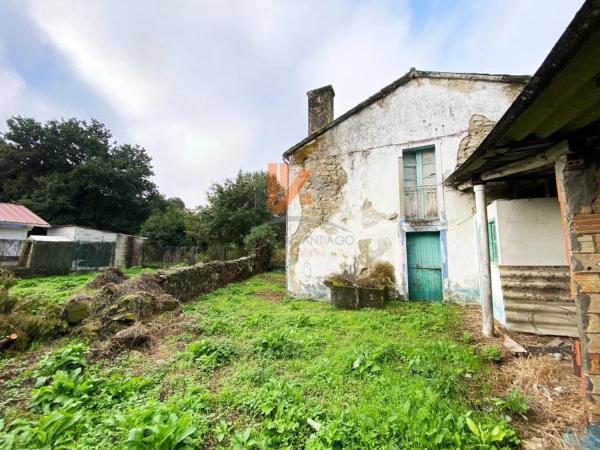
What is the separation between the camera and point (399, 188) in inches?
299

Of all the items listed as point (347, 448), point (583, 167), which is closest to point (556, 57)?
point (583, 167)

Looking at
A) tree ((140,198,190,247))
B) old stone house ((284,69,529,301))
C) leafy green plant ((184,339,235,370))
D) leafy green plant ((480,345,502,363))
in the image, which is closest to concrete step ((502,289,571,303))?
leafy green plant ((480,345,502,363))

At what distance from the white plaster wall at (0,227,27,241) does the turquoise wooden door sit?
69.5 feet

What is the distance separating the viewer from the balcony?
7404mm

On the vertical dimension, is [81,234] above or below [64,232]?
below

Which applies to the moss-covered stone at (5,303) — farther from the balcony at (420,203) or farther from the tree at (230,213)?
the tree at (230,213)

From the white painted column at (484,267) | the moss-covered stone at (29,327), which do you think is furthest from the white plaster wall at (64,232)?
the white painted column at (484,267)

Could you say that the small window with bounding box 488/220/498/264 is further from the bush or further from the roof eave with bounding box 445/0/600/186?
the bush

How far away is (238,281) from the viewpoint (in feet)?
39.2

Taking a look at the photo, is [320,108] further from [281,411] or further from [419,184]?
Result: [281,411]

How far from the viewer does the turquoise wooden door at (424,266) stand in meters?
7.24

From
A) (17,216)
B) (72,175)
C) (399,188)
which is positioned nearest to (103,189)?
(72,175)

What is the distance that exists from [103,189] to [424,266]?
2931 centimetres

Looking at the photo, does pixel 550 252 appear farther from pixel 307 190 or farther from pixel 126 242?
pixel 126 242
